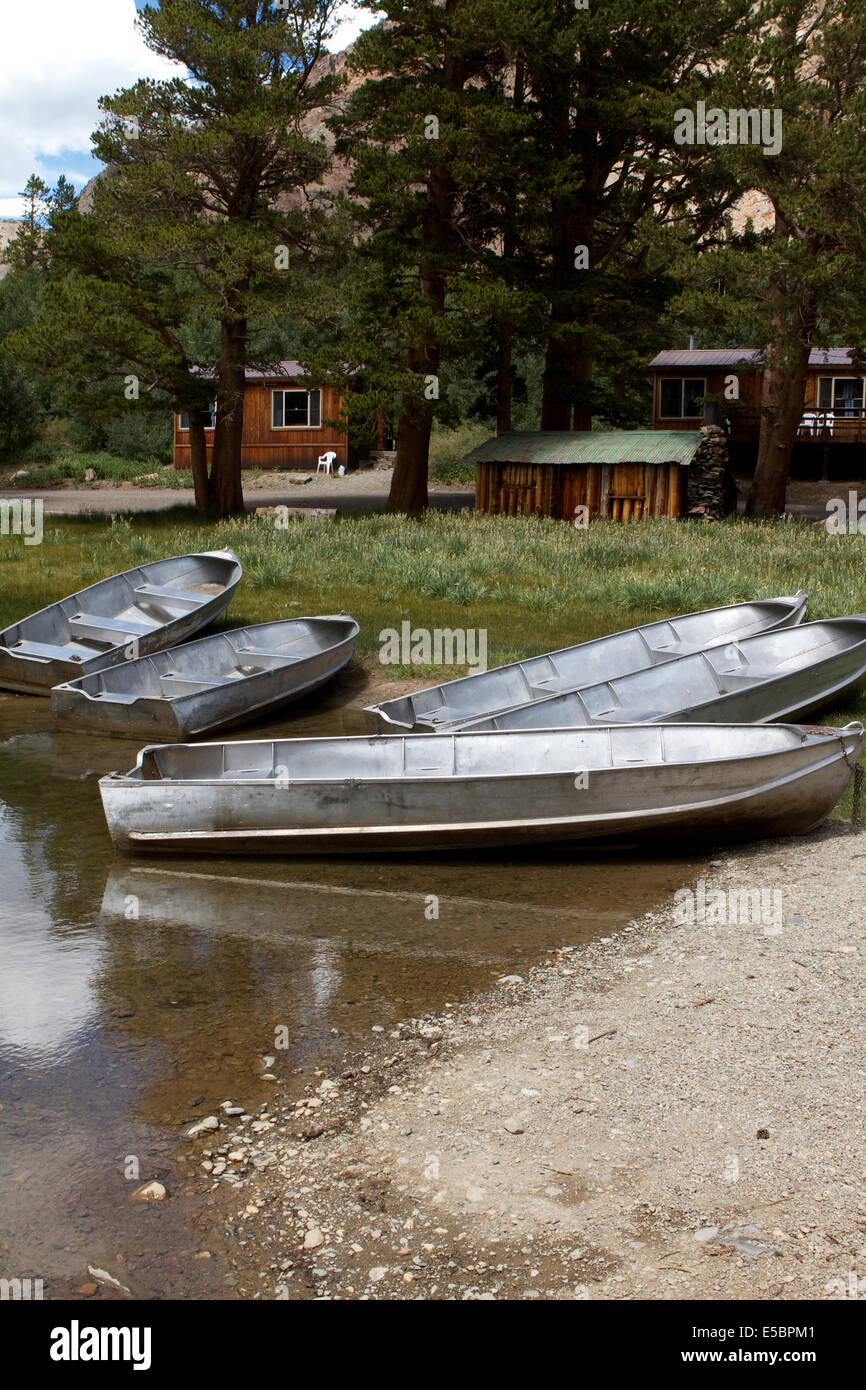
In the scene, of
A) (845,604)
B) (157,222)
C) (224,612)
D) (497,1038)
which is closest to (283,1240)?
(497,1038)

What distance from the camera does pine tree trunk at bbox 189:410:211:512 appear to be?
28359mm

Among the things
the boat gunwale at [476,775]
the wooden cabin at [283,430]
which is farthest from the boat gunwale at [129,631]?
the wooden cabin at [283,430]

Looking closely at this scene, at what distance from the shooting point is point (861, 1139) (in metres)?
5.42

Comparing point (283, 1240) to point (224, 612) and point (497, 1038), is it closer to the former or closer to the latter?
point (497, 1038)

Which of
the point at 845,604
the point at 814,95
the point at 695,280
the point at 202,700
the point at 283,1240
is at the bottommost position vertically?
the point at 283,1240

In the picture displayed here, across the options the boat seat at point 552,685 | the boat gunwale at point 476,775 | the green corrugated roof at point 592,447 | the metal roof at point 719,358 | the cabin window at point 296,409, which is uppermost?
the metal roof at point 719,358

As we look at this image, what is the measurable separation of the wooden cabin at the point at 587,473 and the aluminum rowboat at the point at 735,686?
15912 mm

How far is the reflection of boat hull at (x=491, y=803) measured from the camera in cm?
948

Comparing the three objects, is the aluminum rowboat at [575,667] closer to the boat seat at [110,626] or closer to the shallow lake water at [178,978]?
the shallow lake water at [178,978]

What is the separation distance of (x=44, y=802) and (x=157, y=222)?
1894 cm

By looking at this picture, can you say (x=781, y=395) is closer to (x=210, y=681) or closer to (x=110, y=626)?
(x=110, y=626)

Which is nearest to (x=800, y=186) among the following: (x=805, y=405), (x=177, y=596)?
(x=805, y=405)

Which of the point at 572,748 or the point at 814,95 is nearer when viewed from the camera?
the point at 572,748

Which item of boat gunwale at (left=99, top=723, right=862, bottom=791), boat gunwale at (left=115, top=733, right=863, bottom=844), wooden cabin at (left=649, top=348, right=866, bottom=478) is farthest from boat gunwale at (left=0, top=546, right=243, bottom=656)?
wooden cabin at (left=649, top=348, right=866, bottom=478)
